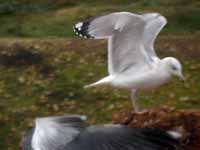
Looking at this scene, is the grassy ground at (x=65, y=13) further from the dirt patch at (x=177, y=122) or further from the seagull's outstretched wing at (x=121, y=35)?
the dirt patch at (x=177, y=122)

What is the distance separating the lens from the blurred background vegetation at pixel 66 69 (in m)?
8.16

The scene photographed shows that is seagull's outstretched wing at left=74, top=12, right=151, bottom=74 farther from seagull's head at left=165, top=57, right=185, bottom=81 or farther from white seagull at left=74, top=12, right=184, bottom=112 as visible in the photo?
seagull's head at left=165, top=57, right=185, bottom=81

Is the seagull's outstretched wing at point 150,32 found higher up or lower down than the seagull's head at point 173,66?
higher up

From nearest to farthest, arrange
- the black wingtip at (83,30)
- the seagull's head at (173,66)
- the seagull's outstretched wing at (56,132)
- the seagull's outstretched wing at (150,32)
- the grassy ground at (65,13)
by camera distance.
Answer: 1. the seagull's outstretched wing at (56,132)
2. the black wingtip at (83,30)
3. the seagull's head at (173,66)
4. the seagull's outstretched wing at (150,32)
5. the grassy ground at (65,13)

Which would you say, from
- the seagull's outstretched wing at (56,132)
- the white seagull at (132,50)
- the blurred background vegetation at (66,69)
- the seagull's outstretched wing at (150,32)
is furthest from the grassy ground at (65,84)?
the seagull's outstretched wing at (56,132)

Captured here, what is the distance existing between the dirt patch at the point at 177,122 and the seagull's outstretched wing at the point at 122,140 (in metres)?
0.26

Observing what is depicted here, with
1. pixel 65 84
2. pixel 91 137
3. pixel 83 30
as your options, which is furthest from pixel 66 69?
pixel 91 137

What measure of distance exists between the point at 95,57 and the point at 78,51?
1.28 ft

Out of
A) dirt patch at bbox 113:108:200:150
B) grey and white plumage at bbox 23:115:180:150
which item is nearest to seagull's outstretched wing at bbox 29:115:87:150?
grey and white plumage at bbox 23:115:180:150

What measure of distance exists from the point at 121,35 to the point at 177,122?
5.44ft

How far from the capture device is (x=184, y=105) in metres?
8.09

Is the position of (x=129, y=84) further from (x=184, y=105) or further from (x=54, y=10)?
(x=54, y=10)

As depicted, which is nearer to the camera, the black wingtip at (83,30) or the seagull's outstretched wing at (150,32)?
the black wingtip at (83,30)

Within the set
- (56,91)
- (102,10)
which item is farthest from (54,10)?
(56,91)
